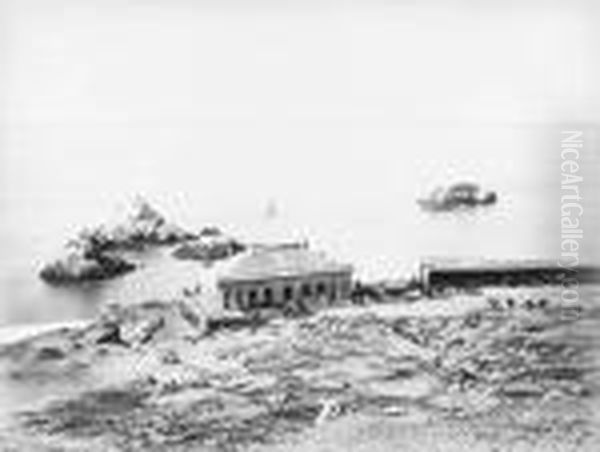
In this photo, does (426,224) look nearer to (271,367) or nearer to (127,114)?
(271,367)

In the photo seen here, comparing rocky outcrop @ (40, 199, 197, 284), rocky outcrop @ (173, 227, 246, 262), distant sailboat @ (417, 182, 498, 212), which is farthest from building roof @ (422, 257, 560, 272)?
rocky outcrop @ (40, 199, 197, 284)

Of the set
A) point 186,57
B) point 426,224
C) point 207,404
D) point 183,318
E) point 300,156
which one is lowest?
point 207,404

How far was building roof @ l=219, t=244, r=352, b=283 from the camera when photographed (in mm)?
2039

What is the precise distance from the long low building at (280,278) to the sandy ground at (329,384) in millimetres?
46

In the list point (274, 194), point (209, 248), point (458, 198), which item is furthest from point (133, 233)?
point (458, 198)

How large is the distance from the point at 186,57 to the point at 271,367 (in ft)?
2.11

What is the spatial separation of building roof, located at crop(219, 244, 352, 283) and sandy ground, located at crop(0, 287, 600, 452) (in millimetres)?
94

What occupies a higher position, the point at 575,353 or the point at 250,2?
the point at 250,2

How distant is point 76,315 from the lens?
202cm

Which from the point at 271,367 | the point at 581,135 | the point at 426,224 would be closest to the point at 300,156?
the point at 426,224

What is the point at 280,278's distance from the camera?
2.04 meters

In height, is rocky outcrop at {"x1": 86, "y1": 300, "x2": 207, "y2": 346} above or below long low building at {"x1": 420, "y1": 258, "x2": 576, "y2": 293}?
below

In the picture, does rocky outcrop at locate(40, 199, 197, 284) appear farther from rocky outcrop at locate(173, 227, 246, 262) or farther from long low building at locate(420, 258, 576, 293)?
long low building at locate(420, 258, 576, 293)

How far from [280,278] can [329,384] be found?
23 centimetres
